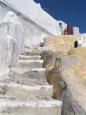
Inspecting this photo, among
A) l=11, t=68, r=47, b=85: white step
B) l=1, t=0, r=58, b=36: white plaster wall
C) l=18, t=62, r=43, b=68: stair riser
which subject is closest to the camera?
l=11, t=68, r=47, b=85: white step

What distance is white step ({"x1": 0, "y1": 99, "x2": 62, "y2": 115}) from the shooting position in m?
3.94

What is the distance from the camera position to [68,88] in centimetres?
416

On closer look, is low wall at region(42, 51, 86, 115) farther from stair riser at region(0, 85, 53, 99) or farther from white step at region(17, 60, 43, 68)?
white step at region(17, 60, 43, 68)

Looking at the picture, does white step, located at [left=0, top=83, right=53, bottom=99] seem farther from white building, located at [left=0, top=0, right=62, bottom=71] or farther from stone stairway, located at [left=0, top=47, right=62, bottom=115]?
white building, located at [left=0, top=0, right=62, bottom=71]

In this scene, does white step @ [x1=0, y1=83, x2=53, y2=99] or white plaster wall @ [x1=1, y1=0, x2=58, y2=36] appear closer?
white step @ [x1=0, y1=83, x2=53, y2=99]

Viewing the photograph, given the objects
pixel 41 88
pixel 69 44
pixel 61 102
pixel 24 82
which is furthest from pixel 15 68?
pixel 69 44

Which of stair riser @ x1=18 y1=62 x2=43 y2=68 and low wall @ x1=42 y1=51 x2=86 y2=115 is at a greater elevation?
stair riser @ x1=18 y1=62 x2=43 y2=68

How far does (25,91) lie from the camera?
15.7 feet

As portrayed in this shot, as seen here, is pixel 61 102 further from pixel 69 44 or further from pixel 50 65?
pixel 69 44

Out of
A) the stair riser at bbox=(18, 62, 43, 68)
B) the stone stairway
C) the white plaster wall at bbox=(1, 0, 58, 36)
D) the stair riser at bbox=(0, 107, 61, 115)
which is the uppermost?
the white plaster wall at bbox=(1, 0, 58, 36)

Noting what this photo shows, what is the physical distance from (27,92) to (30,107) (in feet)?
2.65

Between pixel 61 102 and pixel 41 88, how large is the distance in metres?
0.79

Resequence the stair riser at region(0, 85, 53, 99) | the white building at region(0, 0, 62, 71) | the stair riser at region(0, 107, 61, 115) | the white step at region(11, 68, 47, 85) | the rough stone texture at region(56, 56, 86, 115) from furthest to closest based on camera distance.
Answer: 1. the white building at region(0, 0, 62, 71)
2. the white step at region(11, 68, 47, 85)
3. the stair riser at region(0, 85, 53, 99)
4. the stair riser at region(0, 107, 61, 115)
5. the rough stone texture at region(56, 56, 86, 115)

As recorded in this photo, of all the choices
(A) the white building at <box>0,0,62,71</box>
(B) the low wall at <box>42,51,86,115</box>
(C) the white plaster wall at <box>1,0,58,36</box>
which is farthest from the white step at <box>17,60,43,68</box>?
(C) the white plaster wall at <box>1,0,58,36</box>
